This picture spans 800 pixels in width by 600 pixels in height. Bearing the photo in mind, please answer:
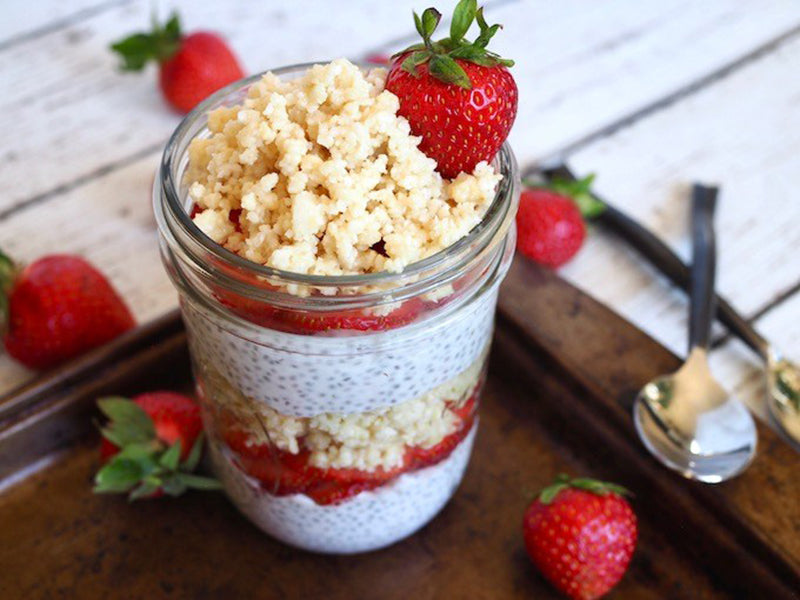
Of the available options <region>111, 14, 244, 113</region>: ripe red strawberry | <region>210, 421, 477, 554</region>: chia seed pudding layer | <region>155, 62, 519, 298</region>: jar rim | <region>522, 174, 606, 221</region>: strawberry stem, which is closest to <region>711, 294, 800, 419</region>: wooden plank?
<region>522, 174, 606, 221</region>: strawberry stem

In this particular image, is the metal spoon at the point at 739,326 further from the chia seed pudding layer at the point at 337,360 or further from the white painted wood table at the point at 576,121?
the chia seed pudding layer at the point at 337,360

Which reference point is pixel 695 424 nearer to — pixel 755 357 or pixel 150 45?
pixel 755 357

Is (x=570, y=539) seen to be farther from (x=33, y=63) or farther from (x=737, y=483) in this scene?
(x=33, y=63)

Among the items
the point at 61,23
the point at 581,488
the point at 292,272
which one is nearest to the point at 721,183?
the point at 581,488

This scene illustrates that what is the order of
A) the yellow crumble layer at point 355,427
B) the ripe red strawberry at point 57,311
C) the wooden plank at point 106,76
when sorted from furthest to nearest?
1. the wooden plank at point 106,76
2. the ripe red strawberry at point 57,311
3. the yellow crumble layer at point 355,427

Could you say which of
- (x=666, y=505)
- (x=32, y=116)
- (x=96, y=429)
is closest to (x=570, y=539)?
(x=666, y=505)

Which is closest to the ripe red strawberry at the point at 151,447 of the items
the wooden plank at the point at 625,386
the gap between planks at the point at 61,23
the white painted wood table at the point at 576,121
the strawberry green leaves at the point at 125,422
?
the strawberry green leaves at the point at 125,422

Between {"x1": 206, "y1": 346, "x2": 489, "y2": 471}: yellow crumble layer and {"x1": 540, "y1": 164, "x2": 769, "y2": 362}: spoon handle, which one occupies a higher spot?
{"x1": 206, "y1": 346, "x2": 489, "y2": 471}: yellow crumble layer

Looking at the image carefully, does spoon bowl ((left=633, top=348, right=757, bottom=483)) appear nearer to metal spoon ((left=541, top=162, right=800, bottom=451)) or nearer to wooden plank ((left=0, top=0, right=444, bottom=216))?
metal spoon ((left=541, top=162, right=800, bottom=451))
